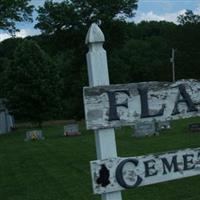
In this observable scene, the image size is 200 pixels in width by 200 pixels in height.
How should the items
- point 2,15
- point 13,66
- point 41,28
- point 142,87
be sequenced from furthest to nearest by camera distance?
point 41,28 → point 13,66 → point 2,15 → point 142,87

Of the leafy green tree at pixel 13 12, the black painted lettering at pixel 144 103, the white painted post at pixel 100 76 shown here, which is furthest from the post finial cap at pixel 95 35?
the leafy green tree at pixel 13 12

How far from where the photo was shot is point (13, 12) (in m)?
47.1

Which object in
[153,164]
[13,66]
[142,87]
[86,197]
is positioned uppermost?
[13,66]

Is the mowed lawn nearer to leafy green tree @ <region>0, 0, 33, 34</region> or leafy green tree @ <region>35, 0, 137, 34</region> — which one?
leafy green tree @ <region>0, 0, 33, 34</region>

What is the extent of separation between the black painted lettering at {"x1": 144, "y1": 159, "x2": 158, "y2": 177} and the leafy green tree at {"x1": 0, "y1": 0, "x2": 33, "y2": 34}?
4186cm

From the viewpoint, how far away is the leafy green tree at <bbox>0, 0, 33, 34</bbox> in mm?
46125

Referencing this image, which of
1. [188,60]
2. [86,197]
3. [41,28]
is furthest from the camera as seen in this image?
[188,60]

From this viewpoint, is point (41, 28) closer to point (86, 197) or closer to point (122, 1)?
point (122, 1)

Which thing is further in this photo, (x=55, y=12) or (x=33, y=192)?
(x=55, y=12)

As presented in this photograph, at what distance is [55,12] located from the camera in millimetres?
71750

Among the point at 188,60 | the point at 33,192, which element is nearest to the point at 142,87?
the point at 33,192

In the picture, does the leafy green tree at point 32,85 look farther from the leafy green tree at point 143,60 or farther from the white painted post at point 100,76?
the white painted post at point 100,76

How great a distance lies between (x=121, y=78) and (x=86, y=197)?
6960 centimetres

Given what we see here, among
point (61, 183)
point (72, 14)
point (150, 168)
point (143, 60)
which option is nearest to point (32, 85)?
point (72, 14)
